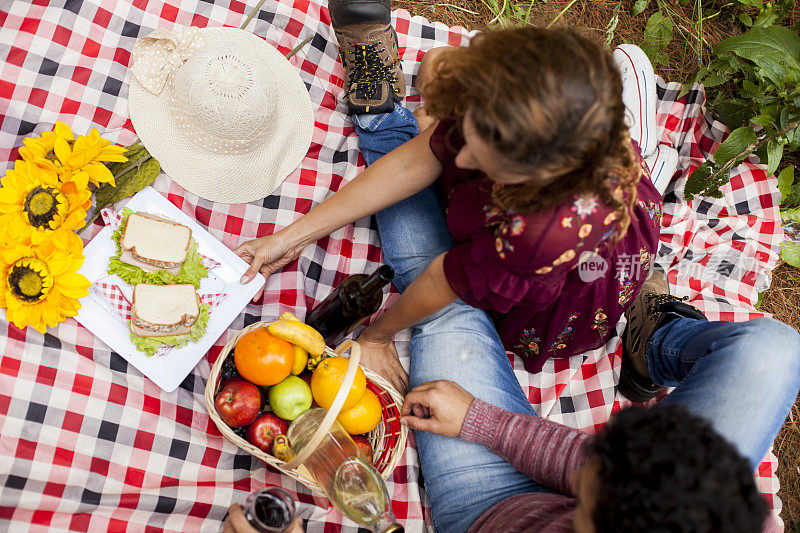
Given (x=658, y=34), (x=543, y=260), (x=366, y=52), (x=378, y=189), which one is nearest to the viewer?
(x=543, y=260)

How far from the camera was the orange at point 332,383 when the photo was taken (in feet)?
3.54

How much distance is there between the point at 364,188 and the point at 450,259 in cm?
35

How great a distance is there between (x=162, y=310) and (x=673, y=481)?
1.06 metres

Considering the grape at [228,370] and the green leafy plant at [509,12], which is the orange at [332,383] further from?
the green leafy plant at [509,12]

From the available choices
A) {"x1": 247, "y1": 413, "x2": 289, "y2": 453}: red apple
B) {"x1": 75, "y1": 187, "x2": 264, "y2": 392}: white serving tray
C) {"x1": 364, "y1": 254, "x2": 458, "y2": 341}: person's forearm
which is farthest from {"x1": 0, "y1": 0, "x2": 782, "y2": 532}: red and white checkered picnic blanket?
{"x1": 364, "y1": 254, "x2": 458, "y2": 341}: person's forearm

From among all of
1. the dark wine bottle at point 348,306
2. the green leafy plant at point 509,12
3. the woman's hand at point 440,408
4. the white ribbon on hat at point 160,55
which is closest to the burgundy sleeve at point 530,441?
the woman's hand at point 440,408

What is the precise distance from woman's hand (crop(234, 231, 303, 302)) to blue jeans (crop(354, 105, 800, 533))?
0.90ft

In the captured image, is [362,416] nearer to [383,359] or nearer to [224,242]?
[383,359]

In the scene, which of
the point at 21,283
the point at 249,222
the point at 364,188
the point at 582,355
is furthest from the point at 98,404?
the point at 582,355

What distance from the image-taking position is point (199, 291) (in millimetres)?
1279

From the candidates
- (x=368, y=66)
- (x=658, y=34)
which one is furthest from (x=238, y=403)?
(x=658, y=34)

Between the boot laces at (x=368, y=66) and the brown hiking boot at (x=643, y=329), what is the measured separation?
99 cm

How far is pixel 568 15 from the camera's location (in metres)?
2.01

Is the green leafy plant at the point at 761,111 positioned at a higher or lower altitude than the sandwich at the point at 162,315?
higher
